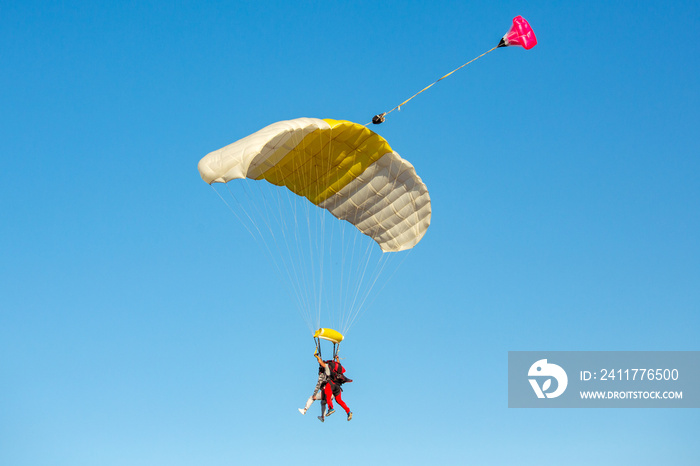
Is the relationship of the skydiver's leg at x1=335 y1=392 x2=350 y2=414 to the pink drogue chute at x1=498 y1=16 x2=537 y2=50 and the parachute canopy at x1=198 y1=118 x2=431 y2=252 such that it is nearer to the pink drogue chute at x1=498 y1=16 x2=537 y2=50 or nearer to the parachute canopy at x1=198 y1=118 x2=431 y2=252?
the parachute canopy at x1=198 y1=118 x2=431 y2=252

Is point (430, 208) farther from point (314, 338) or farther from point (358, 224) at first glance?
point (314, 338)

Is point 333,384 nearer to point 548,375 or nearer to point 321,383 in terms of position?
point 321,383

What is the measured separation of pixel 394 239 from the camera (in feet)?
79.7

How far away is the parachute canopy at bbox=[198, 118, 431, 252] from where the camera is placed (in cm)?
1927

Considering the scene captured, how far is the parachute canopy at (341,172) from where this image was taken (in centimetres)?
1927

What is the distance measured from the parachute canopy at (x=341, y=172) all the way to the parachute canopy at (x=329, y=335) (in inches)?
151

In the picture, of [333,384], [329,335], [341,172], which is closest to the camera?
[333,384]

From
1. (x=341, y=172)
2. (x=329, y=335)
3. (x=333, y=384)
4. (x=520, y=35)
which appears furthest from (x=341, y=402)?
(x=520, y=35)

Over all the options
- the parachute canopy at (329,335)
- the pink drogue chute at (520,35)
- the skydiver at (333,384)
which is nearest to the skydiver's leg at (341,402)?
the skydiver at (333,384)

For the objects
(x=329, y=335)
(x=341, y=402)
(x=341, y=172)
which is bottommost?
(x=341, y=402)

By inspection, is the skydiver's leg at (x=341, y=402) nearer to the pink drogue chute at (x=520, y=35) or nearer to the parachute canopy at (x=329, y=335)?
the parachute canopy at (x=329, y=335)

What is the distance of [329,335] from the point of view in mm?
20812

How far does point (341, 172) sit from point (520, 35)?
5459 millimetres

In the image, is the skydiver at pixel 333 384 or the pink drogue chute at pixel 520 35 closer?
the pink drogue chute at pixel 520 35
